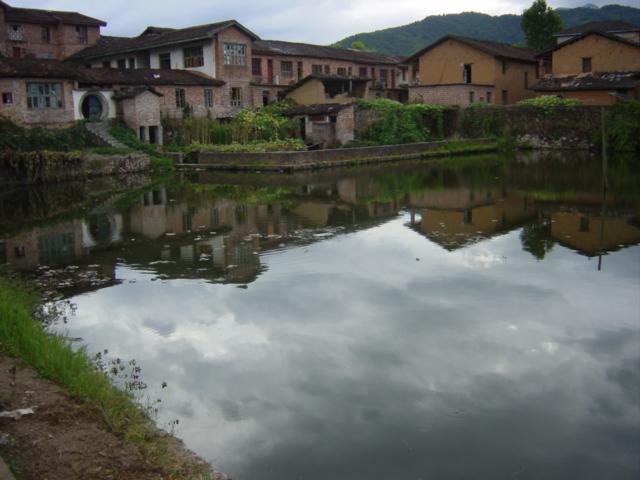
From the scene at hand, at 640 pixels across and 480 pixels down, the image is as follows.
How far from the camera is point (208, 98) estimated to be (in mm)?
46938

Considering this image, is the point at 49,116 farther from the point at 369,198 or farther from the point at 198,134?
the point at 369,198

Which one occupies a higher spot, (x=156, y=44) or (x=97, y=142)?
(x=156, y=44)

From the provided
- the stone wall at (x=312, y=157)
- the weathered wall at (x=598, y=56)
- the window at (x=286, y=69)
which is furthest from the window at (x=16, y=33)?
the weathered wall at (x=598, y=56)

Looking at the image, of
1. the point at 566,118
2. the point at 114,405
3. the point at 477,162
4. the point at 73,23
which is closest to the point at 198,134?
the point at 477,162

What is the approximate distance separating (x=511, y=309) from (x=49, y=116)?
3359 cm

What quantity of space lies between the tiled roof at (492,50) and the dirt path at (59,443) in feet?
161

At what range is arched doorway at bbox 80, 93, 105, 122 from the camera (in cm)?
4131

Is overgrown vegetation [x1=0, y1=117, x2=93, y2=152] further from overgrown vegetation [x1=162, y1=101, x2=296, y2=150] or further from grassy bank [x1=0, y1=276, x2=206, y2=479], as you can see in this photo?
grassy bank [x1=0, y1=276, x2=206, y2=479]

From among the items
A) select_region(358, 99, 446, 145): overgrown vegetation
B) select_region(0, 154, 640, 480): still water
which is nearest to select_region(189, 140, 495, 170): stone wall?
select_region(358, 99, 446, 145): overgrown vegetation

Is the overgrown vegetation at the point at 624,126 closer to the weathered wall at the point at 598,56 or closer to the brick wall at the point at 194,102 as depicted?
the weathered wall at the point at 598,56

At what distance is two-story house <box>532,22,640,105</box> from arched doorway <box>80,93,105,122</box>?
100ft

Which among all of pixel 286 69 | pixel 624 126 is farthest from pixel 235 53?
pixel 624 126

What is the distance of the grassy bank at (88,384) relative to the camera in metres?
6.74

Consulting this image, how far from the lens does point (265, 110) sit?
152 feet
